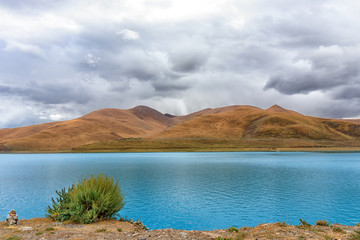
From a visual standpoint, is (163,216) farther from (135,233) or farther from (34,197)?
(34,197)

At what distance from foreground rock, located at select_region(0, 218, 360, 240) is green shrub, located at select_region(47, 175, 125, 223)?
0.72 meters

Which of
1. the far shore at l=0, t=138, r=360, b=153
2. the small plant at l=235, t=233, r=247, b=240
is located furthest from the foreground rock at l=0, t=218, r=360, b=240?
the far shore at l=0, t=138, r=360, b=153

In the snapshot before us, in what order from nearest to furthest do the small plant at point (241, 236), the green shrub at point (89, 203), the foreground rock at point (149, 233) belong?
the small plant at point (241, 236), the foreground rock at point (149, 233), the green shrub at point (89, 203)

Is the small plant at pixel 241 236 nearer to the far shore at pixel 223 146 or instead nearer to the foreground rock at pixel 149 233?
the foreground rock at pixel 149 233

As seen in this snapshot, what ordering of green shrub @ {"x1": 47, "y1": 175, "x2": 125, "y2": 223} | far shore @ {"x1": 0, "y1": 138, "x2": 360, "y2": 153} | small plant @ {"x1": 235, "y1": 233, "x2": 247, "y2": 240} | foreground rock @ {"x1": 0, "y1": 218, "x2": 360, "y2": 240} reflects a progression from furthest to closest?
far shore @ {"x1": 0, "y1": 138, "x2": 360, "y2": 153}, green shrub @ {"x1": 47, "y1": 175, "x2": 125, "y2": 223}, foreground rock @ {"x1": 0, "y1": 218, "x2": 360, "y2": 240}, small plant @ {"x1": 235, "y1": 233, "x2": 247, "y2": 240}

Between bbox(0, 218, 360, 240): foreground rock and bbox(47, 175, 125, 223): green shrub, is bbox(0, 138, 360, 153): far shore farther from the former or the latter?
bbox(0, 218, 360, 240): foreground rock

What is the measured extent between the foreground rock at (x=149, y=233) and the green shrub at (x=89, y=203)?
72 cm

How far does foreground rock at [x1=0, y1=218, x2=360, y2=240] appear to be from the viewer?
11.3 meters

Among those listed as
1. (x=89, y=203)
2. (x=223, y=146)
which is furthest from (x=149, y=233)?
(x=223, y=146)

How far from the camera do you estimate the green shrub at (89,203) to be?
46.9 ft

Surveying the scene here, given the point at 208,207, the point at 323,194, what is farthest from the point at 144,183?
the point at 323,194

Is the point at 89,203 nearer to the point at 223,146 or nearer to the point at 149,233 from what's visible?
the point at 149,233

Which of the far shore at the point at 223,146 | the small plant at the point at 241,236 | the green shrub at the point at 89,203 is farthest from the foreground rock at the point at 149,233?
the far shore at the point at 223,146

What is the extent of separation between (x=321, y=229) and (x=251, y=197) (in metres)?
15.3
